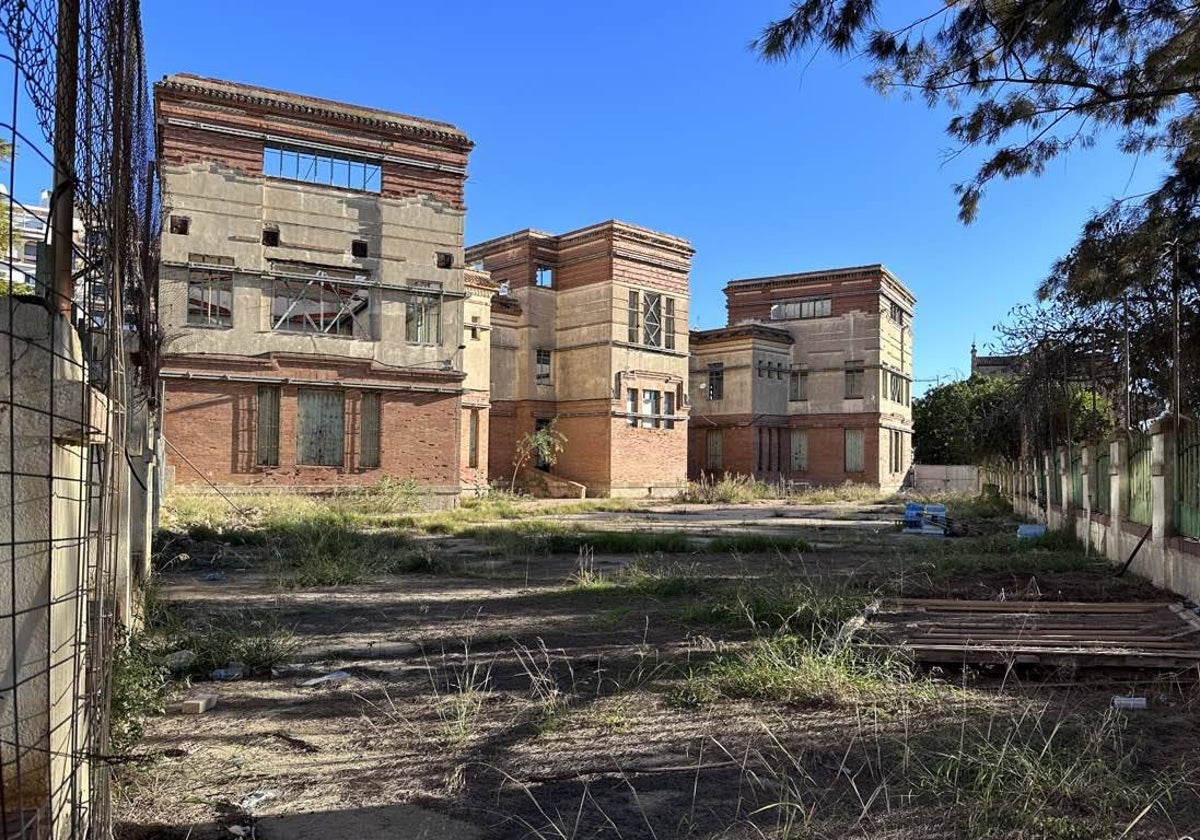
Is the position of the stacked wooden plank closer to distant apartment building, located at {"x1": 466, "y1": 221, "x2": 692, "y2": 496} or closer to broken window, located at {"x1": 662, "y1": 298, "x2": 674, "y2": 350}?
distant apartment building, located at {"x1": 466, "y1": 221, "x2": 692, "y2": 496}

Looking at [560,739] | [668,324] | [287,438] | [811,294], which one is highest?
[811,294]

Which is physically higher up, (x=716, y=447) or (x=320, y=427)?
(x=320, y=427)

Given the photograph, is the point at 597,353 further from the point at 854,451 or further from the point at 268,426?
the point at 854,451

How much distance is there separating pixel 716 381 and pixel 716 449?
3.15 metres

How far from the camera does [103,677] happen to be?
307 cm

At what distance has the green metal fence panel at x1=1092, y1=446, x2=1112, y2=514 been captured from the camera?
12.1m

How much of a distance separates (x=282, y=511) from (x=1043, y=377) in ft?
50.8

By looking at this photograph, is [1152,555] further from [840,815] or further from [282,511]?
[282,511]

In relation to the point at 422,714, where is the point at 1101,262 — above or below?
above

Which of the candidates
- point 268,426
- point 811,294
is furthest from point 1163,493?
point 811,294

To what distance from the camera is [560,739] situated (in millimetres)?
4406

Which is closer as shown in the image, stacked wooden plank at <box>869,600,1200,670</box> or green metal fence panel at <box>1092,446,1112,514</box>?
stacked wooden plank at <box>869,600,1200,670</box>

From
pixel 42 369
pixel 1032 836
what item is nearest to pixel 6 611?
pixel 42 369

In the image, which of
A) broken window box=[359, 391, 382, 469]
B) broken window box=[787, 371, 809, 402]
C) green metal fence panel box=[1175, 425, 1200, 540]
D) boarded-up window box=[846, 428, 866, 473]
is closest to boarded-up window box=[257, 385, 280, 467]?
broken window box=[359, 391, 382, 469]
